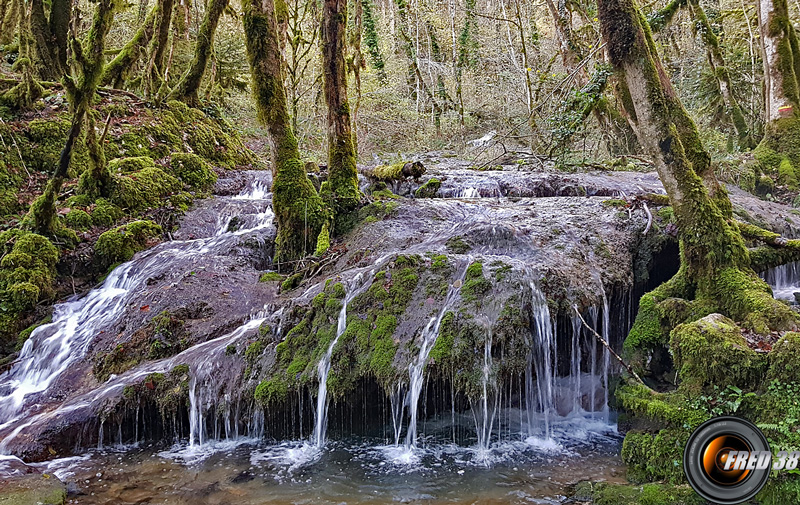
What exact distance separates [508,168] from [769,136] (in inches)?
241

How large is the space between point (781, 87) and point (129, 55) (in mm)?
17071

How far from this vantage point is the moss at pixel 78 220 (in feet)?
29.2

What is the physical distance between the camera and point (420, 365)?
16.1ft

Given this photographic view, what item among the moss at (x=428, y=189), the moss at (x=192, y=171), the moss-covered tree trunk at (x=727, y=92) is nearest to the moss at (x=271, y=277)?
the moss at (x=428, y=189)

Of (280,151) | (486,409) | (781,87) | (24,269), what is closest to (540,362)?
(486,409)

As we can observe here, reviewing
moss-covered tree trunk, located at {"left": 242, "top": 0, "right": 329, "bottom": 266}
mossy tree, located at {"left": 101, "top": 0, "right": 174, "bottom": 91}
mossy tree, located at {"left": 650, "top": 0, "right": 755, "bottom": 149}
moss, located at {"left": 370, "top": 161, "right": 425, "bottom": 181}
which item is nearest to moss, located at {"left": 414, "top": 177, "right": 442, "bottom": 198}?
moss, located at {"left": 370, "top": 161, "right": 425, "bottom": 181}

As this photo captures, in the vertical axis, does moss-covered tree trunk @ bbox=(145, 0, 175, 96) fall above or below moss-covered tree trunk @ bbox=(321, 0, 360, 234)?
above

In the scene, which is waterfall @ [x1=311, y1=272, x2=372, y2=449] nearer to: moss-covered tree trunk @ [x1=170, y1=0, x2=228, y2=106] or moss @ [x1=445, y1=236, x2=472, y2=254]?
moss @ [x1=445, y1=236, x2=472, y2=254]

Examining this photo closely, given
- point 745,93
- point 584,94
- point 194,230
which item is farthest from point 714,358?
point 745,93

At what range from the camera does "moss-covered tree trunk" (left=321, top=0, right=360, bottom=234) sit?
27.5ft

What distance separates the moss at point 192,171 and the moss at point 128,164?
0.63 m

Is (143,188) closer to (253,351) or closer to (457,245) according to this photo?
(253,351)

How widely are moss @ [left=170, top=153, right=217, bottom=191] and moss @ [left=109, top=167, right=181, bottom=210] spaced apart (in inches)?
15.3

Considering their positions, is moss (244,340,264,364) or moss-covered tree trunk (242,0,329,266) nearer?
moss (244,340,264,364)
